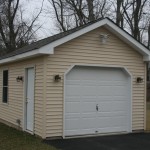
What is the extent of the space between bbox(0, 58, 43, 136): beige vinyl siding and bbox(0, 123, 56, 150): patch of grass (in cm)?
48

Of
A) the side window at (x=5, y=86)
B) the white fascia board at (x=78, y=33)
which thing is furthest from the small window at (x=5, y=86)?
the white fascia board at (x=78, y=33)

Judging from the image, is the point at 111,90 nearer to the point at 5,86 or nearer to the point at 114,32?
the point at 114,32

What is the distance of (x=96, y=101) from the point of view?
42.0ft

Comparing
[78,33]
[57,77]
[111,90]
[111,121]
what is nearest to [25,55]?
[57,77]

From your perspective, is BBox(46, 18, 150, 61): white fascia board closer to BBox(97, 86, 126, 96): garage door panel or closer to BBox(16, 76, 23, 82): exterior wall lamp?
BBox(97, 86, 126, 96): garage door panel

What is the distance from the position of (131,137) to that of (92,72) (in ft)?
8.85

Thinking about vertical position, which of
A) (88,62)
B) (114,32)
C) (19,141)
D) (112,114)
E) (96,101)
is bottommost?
(19,141)

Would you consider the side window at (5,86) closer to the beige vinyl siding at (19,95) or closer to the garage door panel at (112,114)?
the beige vinyl siding at (19,95)

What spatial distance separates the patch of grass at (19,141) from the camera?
10.2 meters

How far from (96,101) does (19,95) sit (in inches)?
129

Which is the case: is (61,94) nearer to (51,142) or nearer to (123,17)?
(51,142)

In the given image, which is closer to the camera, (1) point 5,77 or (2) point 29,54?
(2) point 29,54

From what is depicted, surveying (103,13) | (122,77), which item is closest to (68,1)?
(103,13)

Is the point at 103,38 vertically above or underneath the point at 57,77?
above
